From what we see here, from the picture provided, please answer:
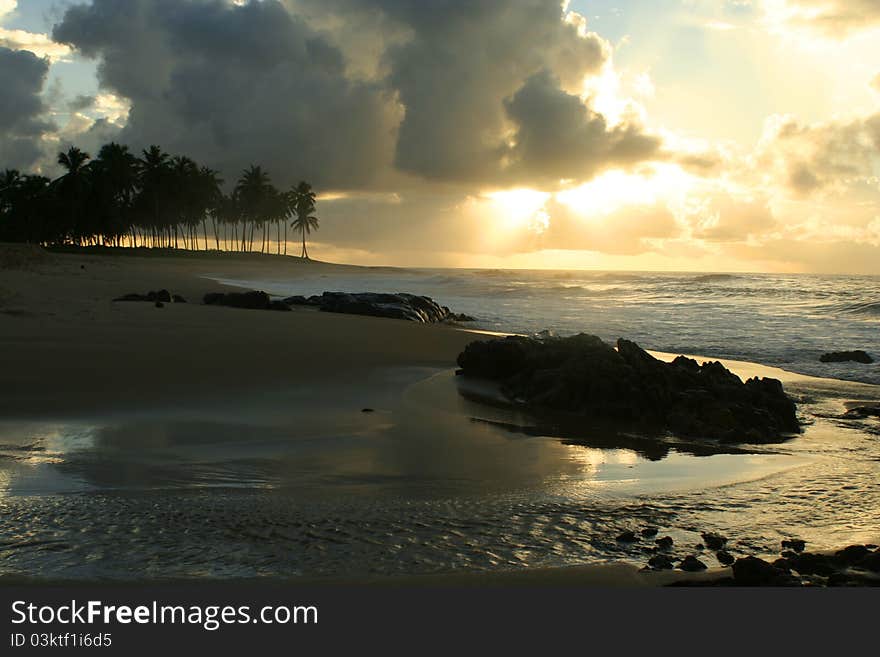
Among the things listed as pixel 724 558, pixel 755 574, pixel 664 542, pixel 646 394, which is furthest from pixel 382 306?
pixel 755 574

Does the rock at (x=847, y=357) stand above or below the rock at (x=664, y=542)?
above

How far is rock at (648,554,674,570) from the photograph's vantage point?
4.10 m

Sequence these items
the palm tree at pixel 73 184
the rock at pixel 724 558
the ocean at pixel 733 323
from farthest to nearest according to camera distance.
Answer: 1. the palm tree at pixel 73 184
2. the ocean at pixel 733 323
3. the rock at pixel 724 558

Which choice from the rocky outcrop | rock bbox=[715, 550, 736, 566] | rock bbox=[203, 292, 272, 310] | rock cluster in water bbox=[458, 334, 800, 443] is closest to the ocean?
the rocky outcrop

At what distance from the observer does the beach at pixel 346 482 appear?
161 inches

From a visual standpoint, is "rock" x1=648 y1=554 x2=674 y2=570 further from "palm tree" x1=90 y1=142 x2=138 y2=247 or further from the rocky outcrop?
"palm tree" x1=90 y1=142 x2=138 y2=247

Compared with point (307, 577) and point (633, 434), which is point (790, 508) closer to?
point (633, 434)

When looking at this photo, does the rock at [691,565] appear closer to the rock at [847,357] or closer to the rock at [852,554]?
the rock at [852,554]

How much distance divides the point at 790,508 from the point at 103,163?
10115 cm

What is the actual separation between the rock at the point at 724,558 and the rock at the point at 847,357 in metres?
12.8

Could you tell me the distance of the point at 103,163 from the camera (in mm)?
92750

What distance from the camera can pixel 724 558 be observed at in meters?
4.25

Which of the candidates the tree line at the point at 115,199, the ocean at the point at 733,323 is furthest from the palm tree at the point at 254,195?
the ocean at the point at 733,323

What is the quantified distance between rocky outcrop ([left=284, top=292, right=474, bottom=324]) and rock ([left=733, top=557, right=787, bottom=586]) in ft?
56.6
